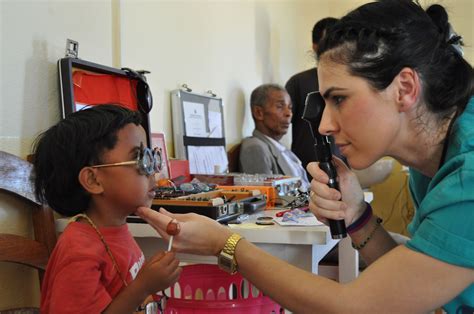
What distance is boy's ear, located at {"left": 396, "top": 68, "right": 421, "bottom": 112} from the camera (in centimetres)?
75

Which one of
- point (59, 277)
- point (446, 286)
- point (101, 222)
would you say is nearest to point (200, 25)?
point (101, 222)

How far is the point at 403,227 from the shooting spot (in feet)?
12.5

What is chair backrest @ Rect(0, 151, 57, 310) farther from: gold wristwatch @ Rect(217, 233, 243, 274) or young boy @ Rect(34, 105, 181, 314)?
gold wristwatch @ Rect(217, 233, 243, 274)

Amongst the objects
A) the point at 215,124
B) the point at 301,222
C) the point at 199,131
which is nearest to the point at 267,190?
the point at 301,222

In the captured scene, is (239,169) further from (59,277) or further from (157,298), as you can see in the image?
(59,277)

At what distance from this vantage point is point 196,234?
876mm

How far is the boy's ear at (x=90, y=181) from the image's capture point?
0.92 meters

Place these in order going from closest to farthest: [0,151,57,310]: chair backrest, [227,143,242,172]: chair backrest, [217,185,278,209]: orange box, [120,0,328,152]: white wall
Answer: [0,151,57,310]: chair backrest → [217,185,278,209]: orange box → [120,0,328,152]: white wall → [227,143,242,172]: chair backrest

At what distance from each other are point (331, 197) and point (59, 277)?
53cm

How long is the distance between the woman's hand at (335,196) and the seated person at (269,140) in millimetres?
1096

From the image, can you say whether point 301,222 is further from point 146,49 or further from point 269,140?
point 269,140

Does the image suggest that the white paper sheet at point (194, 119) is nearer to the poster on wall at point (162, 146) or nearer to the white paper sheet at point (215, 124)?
the white paper sheet at point (215, 124)

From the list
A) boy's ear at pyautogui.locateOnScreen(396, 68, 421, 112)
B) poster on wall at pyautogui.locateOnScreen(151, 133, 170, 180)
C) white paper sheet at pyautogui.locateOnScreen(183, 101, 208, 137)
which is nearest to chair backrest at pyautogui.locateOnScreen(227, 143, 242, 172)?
white paper sheet at pyautogui.locateOnScreen(183, 101, 208, 137)

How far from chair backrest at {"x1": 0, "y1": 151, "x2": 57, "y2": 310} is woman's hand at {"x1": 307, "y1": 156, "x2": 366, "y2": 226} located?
64cm
